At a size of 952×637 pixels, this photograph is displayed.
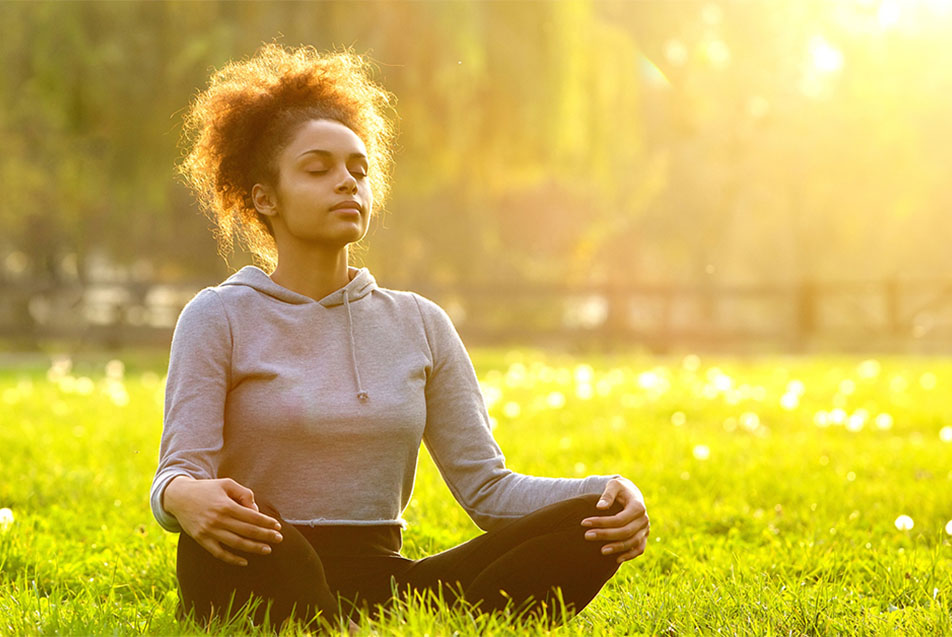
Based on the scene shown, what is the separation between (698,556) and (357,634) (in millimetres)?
1752

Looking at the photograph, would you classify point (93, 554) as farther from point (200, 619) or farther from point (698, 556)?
point (698, 556)

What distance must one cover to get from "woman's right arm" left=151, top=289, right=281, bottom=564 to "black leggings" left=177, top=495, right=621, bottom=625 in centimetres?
12

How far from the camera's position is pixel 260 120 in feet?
10.2

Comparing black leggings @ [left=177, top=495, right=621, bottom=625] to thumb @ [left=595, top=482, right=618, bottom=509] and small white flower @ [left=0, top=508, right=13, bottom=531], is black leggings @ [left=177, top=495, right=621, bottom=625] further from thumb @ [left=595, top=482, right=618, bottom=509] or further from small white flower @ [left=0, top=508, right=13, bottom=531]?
small white flower @ [left=0, top=508, right=13, bottom=531]

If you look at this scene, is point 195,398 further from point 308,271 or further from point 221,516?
point 308,271

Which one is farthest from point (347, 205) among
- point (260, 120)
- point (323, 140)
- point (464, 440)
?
point (464, 440)

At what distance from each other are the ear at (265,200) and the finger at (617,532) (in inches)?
46.8

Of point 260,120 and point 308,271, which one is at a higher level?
point 260,120

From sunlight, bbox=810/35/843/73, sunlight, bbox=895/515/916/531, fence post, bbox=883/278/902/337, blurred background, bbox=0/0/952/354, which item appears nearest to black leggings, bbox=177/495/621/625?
sunlight, bbox=895/515/916/531

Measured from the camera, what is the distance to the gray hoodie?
2834mm

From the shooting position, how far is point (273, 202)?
309 centimetres

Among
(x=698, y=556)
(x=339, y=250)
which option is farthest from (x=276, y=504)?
(x=698, y=556)

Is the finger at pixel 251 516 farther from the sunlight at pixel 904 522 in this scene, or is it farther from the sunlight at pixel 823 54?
the sunlight at pixel 823 54

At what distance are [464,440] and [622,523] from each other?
59cm
